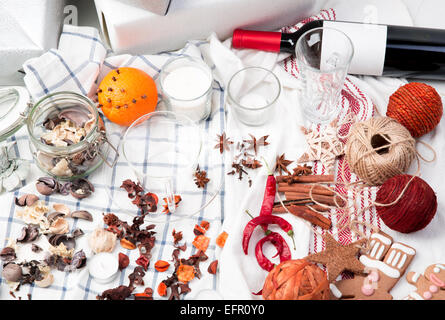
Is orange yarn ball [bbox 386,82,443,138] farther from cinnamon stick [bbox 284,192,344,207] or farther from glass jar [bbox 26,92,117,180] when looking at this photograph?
glass jar [bbox 26,92,117,180]

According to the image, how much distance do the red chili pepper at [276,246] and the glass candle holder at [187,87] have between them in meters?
0.36

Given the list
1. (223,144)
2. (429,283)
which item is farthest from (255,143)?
(429,283)

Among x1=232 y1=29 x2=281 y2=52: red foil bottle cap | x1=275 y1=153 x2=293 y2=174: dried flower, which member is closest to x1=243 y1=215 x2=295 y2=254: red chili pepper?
x1=275 y1=153 x2=293 y2=174: dried flower

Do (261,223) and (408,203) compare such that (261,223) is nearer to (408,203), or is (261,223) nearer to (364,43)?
(408,203)

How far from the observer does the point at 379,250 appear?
1.06 m

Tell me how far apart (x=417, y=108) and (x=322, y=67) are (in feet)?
0.83

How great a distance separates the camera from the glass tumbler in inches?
46.4

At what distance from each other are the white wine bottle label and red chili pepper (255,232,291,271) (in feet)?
1.55

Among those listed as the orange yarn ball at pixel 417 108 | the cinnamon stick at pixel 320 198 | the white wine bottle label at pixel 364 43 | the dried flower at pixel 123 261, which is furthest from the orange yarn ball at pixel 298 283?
the white wine bottle label at pixel 364 43

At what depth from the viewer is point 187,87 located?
1.22 m

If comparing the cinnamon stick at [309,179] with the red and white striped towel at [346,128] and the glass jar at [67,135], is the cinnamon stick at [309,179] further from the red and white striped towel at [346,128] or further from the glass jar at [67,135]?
the glass jar at [67,135]
